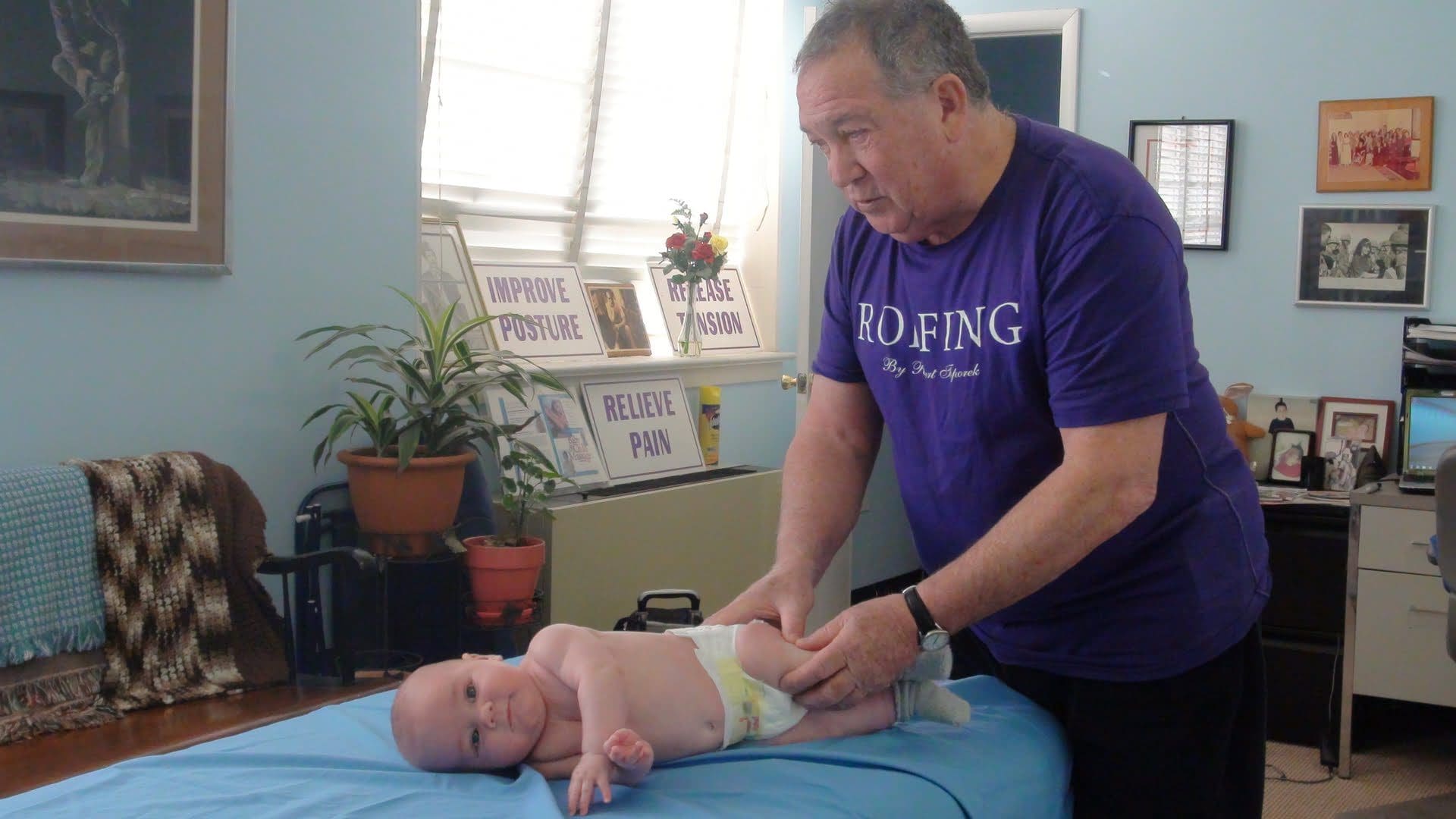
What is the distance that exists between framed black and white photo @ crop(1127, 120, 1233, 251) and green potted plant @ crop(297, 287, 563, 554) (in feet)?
7.30

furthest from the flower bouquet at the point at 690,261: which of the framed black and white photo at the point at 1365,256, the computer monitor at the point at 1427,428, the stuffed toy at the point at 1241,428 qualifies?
the computer monitor at the point at 1427,428

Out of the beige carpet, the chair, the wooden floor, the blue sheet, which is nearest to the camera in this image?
the blue sheet

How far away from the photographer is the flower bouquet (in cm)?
407

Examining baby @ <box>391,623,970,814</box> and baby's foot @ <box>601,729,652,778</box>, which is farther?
baby @ <box>391,623,970,814</box>

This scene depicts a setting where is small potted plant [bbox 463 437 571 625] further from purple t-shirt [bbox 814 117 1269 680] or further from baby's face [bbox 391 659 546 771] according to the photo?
purple t-shirt [bbox 814 117 1269 680]

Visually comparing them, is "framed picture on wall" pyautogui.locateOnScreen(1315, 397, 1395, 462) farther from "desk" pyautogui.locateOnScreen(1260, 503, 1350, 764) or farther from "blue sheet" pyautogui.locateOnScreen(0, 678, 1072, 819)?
"blue sheet" pyautogui.locateOnScreen(0, 678, 1072, 819)

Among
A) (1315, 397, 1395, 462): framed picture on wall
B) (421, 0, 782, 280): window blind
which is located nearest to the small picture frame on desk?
(1315, 397, 1395, 462): framed picture on wall

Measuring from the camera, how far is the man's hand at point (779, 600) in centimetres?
155

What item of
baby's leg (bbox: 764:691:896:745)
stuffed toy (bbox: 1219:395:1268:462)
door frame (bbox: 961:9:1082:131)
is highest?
door frame (bbox: 961:9:1082:131)

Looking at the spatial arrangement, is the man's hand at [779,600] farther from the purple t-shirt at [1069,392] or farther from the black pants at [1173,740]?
the black pants at [1173,740]

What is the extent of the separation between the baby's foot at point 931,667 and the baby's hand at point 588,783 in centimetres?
37

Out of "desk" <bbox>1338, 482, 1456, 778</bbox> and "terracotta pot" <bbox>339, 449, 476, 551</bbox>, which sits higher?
"terracotta pot" <bbox>339, 449, 476, 551</bbox>

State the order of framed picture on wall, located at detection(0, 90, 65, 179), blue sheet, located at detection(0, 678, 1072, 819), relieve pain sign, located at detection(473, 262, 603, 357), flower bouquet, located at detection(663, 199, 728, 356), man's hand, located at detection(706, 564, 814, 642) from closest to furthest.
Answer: blue sheet, located at detection(0, 678, 1072, 819), man's hand, located at detection(706, 564, 814, 642), framed picture on wall, located at detection(0, 90, 65, 179), relieve pain sign, located at detection(473, 262, 603, 357), flower bouquet, located at detection(663, 199, 728, 356)

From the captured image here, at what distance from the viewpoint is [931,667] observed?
1.48 m
